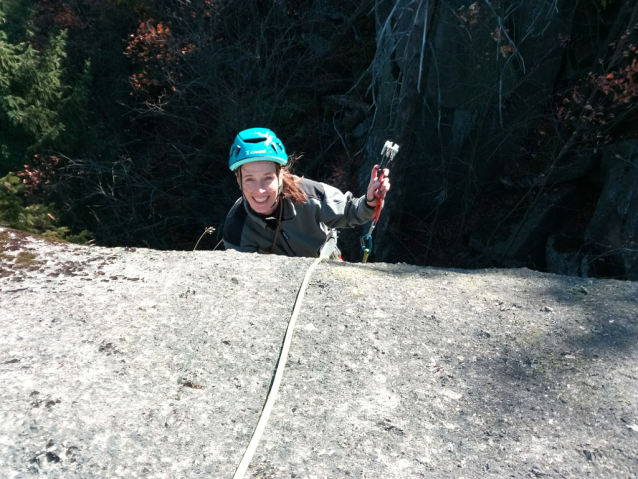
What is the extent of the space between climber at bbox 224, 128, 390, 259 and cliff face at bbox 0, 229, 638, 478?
1.12 metres

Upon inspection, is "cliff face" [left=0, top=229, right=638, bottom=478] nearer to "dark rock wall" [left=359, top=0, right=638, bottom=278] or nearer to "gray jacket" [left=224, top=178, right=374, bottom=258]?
"gray jacket" [left=224, top=178, right=374, bottom=258]

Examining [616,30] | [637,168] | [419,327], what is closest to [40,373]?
[419,327]

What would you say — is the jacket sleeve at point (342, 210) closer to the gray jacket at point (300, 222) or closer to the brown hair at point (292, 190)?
the gray jacket at point (300, 222)

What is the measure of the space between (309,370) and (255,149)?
206 centimetres

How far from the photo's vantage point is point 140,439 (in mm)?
1613

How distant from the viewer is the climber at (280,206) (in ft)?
12.1

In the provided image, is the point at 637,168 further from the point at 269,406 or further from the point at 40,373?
the point at 40,373

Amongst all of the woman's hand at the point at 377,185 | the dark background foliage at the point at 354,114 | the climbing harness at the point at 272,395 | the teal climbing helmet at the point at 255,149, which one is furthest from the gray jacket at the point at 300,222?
the dark background foliage at the point at 354,114

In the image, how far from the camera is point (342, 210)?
13.3 ft

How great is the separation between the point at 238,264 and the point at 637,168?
570cm

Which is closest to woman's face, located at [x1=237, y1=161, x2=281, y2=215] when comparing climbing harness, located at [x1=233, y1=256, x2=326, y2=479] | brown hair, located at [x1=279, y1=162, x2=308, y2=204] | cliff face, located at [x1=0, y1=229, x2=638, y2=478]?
brown hair, located at [x1=279, y1=162, x2=308, y2=204]

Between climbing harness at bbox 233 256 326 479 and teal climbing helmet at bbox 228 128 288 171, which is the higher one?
teal climbing helmet at bbox 228 128 288 171

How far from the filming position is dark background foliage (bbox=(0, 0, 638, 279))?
659 centimetres

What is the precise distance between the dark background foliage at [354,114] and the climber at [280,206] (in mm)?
3017
